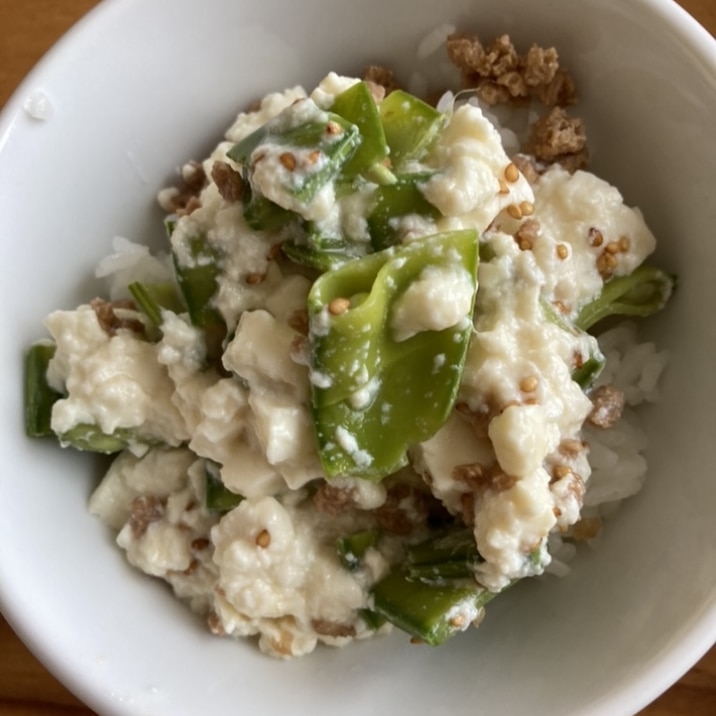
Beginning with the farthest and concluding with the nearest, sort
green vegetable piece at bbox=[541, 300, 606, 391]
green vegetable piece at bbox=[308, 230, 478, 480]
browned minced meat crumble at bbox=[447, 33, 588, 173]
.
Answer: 1. browned minced meat crumble at bbox=[447, 33, 588, 173]
2. green vegetable piece at bbox=[541, 300, 606, 391]
3. green vegetable piece at bbox=[308, 230, 478, 480]

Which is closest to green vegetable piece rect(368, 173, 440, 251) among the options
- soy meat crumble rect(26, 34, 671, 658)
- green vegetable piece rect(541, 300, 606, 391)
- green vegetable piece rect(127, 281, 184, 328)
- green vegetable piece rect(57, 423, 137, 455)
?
soy meat crumble rect(26, 34, 671, 658)

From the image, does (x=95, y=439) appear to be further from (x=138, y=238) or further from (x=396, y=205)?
(x=396, y=205)

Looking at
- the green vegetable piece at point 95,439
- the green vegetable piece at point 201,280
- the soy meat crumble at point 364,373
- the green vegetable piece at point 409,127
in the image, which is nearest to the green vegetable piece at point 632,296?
the soy meat crumble at point 364,373

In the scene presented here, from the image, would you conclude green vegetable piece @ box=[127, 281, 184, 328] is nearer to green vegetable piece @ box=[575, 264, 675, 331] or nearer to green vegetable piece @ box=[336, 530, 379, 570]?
green vegetable piece @ box=[336, 530, 379, 570]

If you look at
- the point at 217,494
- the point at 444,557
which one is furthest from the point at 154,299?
the point at 444,557

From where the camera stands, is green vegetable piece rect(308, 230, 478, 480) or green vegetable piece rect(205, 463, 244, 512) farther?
green vegetable piece rect(205, 463, 244, 512)

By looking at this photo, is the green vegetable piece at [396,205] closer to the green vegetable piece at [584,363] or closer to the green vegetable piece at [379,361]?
the green vegetable piece at [379,361]
